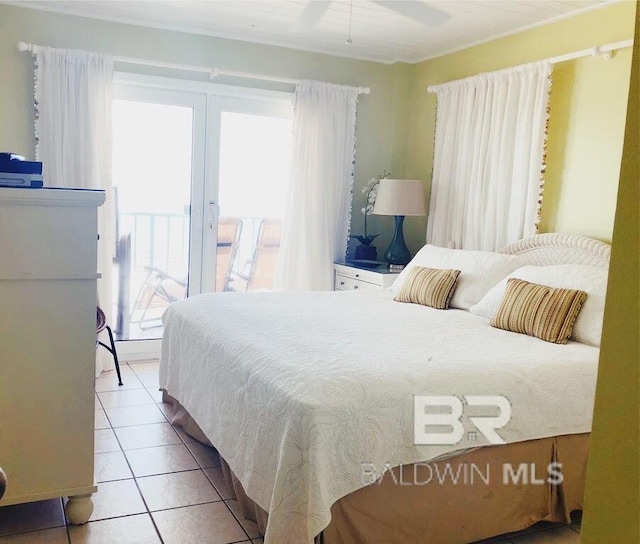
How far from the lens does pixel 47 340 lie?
7.13ft

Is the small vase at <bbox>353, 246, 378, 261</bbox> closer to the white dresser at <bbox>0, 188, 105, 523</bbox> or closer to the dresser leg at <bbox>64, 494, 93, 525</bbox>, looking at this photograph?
the white dresser at <bbox>0, 188, 105, 523</bbox>

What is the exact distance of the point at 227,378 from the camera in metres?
2.48

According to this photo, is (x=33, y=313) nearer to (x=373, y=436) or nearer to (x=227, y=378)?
(x=227, y=378)

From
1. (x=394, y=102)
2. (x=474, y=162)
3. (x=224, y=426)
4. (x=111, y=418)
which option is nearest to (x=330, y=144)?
(x=394, y=102)

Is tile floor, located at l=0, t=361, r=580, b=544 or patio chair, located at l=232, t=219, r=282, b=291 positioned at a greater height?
patio chair, located at l=232, t=219, r=282, b=291

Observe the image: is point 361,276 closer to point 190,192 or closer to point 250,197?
point 250,197

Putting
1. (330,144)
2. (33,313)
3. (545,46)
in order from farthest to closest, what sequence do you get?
(330,144)
(545,46)
(33,313)

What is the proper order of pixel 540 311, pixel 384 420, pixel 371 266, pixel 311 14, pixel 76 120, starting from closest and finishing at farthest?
1. pixel 384 420
2. pixel 540 311
3. pixel 311 14
4. pixel 76 120
5. pixel 371 266

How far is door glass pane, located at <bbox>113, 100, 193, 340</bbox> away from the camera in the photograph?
445 cm

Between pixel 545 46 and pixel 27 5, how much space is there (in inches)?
129

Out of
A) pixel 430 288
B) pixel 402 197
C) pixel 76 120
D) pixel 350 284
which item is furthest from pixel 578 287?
pixel 76 120

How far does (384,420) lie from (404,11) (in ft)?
8.98

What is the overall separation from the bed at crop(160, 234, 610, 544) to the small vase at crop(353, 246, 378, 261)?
6.47 feet

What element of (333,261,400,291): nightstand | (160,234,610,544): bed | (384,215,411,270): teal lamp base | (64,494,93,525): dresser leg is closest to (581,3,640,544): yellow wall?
(160,234,610,544): bed
